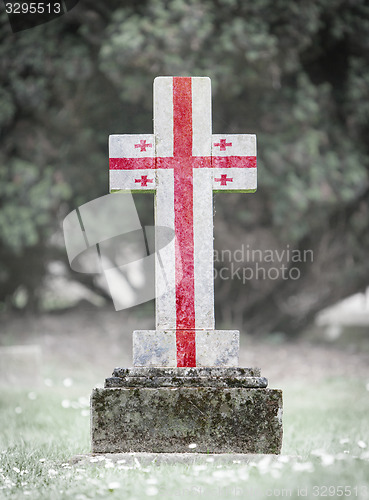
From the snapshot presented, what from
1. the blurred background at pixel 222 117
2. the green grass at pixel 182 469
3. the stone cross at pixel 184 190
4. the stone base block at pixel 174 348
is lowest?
the green grass at pixel 182 469

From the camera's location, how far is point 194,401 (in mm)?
3125

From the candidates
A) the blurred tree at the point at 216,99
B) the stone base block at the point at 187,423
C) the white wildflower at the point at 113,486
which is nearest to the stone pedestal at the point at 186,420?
the stone base block at the point at 187,423

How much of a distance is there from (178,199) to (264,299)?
22.6 feet

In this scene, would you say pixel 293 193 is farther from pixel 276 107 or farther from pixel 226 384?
pixel 226 384

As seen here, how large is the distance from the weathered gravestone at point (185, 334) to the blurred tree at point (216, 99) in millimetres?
4002

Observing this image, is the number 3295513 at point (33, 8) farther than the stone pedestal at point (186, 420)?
Yes

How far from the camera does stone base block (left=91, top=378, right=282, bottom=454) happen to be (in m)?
3.10

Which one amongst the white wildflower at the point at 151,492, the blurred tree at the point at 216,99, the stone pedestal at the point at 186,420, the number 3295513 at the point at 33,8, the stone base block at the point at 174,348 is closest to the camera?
the white wildflower at the point at 151,492

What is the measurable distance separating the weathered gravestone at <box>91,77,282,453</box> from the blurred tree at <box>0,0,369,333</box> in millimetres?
4002

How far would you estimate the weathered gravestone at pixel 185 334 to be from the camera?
10.2 ft

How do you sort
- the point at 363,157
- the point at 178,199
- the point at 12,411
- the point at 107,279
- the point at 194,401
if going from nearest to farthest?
the point at 194,401 < the point at 178,199 < the point at 12,411 < the point at 363,157 < the point at 107,279

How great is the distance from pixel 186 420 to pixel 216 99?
18.9 feet

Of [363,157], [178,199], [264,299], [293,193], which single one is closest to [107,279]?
[264,299]

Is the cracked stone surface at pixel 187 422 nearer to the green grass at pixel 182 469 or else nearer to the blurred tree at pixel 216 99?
the green grass at pixel 182 469
